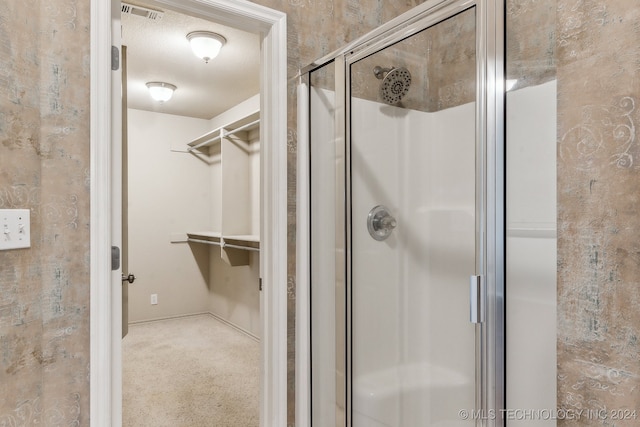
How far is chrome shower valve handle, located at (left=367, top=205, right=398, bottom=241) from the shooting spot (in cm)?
155

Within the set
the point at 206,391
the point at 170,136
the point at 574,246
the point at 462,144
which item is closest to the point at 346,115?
the point at 462,144

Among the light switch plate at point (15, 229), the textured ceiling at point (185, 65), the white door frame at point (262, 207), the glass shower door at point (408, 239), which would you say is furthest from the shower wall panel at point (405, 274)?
the textured ceiling at point (185, 65)

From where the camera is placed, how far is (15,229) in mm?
1205

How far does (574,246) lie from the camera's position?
3.28 feet

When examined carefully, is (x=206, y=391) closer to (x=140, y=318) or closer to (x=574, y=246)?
(x=140, y=318)

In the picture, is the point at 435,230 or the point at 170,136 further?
the point at 170,136

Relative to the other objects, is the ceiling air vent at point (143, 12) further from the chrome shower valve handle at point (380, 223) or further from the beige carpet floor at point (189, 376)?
the beige carpet floor at point (189, 376)

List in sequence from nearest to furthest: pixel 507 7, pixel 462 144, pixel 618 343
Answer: pixel 618 343, pixel 507 7, pixel 462 144

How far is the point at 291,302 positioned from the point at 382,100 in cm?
91

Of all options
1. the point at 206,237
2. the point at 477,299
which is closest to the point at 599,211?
the point at 477,299

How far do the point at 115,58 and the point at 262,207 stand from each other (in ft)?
2.55

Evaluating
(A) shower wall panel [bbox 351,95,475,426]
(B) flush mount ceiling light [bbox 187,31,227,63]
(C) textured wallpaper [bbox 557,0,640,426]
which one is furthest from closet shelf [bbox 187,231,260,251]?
(C) textured wallpaper [bbox 557,0,640,426]

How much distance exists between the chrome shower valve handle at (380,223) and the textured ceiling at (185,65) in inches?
62.0

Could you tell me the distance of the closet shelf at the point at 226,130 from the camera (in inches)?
150
